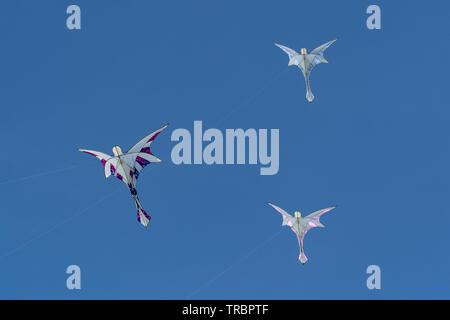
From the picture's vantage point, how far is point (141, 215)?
38.4 meters

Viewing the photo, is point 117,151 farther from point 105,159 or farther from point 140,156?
point 140,156

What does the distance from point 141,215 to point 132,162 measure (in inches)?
147

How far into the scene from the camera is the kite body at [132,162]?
125ft

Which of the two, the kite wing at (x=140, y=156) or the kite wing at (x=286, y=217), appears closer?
the kite wing at (x=140, y=156)

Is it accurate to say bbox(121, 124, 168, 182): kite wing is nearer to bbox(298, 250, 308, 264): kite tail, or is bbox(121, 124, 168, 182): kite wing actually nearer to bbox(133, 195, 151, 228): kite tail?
bbox(133, 195, 151, 228): kite tail

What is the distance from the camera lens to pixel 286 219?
43906 millimetres

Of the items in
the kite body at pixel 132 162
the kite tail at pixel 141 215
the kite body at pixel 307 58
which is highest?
the kite body at pixel 307 58

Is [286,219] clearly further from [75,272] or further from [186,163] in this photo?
[75,272]

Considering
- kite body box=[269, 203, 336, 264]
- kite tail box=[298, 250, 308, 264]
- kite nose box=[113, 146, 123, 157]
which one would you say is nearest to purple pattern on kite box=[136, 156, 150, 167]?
kite nose box=[113, 146, 123, 157]

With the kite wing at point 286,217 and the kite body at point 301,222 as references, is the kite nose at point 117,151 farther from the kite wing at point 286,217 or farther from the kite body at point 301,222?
the kite body at point 301,222

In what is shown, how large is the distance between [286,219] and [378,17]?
55.8ft

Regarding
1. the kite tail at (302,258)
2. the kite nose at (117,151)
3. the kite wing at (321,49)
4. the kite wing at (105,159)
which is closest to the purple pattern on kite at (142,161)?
the kite nose at (117,151)
